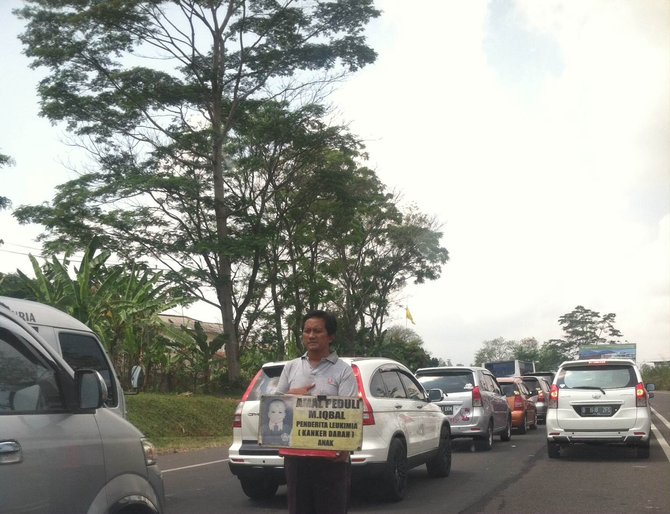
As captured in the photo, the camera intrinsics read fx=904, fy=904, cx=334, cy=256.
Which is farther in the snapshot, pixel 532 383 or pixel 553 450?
pixel 532 383

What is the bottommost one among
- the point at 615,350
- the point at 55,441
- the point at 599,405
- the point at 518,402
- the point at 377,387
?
the point at 55,441

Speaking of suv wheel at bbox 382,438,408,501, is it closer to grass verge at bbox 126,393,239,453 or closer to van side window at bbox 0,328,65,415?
van side window at bbox 0,328,65,415

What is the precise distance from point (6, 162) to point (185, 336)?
9.37 m

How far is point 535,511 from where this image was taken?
9828mm

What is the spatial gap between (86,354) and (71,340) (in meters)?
0.27

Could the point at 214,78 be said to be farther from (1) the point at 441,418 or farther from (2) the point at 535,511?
(2) the point at 535,511

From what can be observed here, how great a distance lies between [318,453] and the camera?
581 cm

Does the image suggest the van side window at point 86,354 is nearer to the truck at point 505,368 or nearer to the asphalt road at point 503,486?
the asphalt road at point 503,486

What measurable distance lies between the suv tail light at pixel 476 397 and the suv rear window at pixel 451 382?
12cm

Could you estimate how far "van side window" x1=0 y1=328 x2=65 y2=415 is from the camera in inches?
173

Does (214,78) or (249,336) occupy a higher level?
(214,78)

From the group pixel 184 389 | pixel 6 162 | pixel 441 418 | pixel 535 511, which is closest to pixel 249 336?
pixel 184 389

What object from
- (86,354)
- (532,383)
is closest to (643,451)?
(86,354)

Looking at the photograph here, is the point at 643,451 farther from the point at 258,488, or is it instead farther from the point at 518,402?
the point at 258,488
